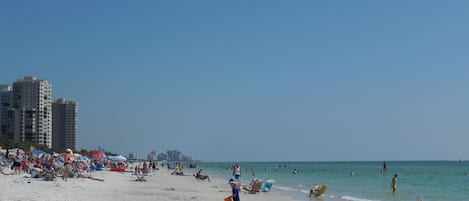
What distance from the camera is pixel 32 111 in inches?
4289

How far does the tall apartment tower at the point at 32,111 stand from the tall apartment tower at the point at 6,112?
1.12m

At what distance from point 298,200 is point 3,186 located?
12856 millimetres

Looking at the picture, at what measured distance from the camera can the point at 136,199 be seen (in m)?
18.6

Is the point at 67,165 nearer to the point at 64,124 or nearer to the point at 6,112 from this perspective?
the point at 6,112

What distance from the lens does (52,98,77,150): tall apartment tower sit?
126 metres

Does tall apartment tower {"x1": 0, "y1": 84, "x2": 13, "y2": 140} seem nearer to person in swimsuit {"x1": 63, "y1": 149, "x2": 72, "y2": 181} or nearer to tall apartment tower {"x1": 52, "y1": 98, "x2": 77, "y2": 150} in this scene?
tall apartment tower {"x1": 52, "y1": 98, "x2": 77, "y2": 150}

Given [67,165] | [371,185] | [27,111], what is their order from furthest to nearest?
[27,111]
[371,185]
[67,165]

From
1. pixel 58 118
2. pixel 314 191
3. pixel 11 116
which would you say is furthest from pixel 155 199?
pixel 58 118

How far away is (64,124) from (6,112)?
56.7ft

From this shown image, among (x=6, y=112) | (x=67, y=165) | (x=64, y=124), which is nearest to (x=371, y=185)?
(x=67, y=165)

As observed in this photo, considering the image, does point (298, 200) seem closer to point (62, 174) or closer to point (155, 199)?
point (155, 199)

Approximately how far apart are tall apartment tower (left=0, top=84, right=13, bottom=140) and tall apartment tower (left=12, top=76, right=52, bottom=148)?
44.3 inches

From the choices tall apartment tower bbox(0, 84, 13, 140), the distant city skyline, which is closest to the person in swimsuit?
the distant city skyline

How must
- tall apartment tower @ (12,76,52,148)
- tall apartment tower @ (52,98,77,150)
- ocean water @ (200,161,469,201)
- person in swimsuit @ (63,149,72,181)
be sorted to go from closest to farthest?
person in swimsuit @ (63,149,72,181)
ocean water @ (200,161,469,201)
tall apartment tower @ (12,76,52,148)
tall apartment tower @ (52,98,77,150)
